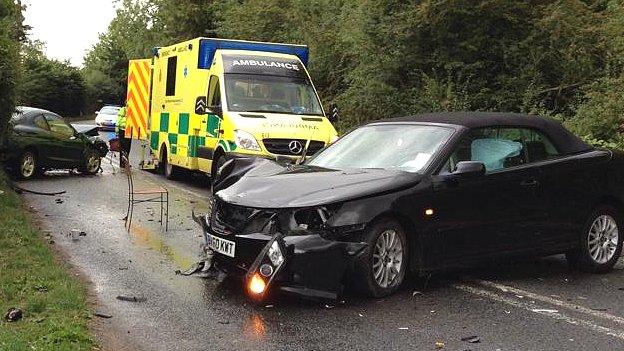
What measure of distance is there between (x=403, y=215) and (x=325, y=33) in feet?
55.2

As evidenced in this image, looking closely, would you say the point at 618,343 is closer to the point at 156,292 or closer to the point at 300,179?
the point at 300,179

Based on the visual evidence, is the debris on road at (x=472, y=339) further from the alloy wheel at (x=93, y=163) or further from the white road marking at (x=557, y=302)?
the alloy wheel at (x=93, y=163)

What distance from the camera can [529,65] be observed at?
631 inches

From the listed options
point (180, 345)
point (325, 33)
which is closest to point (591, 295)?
point (180, 345)

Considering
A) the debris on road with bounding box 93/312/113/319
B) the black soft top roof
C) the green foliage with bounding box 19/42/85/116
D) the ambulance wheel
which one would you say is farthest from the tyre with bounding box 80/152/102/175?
the green foliage with bounding box 19/42/85/116

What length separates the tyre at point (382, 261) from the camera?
20.0ft

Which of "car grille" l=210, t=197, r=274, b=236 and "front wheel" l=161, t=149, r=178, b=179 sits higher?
"car grille" l=210, t=197, r=274, b=236

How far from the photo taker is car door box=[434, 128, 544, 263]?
21.7 ft

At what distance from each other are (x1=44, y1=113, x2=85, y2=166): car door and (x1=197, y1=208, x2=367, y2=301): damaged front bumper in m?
11.1

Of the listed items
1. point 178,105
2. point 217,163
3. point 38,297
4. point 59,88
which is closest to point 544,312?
point 38,297

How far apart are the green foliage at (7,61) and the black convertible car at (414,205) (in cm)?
523

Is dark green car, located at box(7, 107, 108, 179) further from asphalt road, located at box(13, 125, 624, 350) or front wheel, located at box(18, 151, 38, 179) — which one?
asphalt road, located at box(13, 125, 624, 350)

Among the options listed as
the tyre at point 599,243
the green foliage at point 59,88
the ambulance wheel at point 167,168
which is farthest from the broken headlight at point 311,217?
the green foliage at point 59,88

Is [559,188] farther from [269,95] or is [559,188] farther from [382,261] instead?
[269,95]
